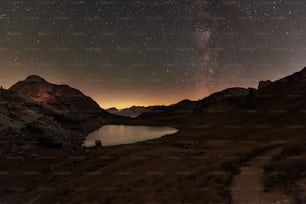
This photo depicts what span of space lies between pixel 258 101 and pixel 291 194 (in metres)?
125

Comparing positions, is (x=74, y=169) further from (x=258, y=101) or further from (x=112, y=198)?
(x=258, y=101)

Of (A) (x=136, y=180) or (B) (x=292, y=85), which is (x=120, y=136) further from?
(A) (x=136, y=180)

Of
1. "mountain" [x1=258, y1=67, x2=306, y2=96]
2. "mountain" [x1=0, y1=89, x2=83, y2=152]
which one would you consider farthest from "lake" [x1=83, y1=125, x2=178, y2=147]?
"mountain" [x1=258, y1=67, x2=306, y2=96]

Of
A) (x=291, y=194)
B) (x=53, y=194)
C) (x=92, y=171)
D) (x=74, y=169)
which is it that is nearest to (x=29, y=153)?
(x=74, y=169)

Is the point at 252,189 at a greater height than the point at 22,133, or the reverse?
the point at 22,133

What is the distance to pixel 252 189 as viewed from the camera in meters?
23.3

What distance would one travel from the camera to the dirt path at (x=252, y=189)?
21.2 meters

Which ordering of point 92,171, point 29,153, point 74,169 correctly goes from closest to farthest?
point 92,171 → point 74,169 → point 29,153

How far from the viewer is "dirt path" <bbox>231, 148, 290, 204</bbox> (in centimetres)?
2119

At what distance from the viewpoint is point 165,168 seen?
34.2m

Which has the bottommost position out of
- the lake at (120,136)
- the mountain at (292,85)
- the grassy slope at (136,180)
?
the grassy slope at (136,180)

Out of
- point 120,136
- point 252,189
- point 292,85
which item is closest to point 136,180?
point 252,189

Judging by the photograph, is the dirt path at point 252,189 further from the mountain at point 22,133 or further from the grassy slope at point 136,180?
the mountain at point 22,133

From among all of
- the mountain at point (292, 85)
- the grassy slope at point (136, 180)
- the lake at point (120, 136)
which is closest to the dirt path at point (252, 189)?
the grassy slope at point (136, 180)
